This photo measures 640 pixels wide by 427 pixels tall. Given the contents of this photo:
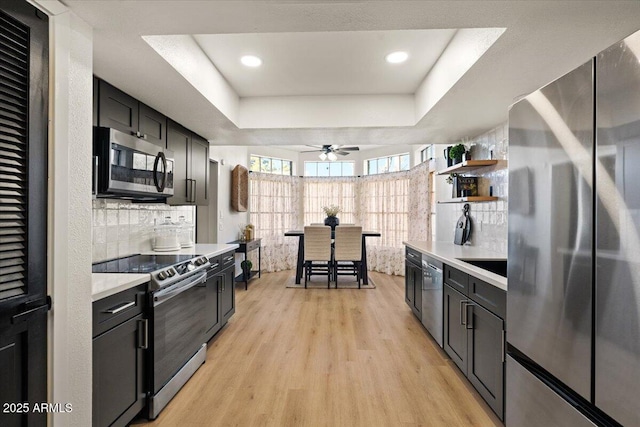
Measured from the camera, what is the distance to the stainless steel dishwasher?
111 inches

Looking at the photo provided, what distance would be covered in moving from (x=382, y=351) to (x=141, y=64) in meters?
2.89

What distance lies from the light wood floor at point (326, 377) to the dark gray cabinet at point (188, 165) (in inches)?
57.7

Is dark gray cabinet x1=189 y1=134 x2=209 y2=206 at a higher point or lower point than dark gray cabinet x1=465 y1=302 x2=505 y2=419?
higher

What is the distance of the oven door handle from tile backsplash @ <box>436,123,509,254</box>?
2.64 m

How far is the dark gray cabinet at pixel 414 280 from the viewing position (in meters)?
3.47

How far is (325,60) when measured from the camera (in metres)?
2.60

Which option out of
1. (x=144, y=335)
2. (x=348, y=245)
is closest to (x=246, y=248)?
(x=348, y=245)

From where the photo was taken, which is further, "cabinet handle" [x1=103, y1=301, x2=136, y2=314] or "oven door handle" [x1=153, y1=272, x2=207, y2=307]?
"oven door handle" [x1=153, y1=272, x2=207, y2=307]

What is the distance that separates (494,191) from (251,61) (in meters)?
2.55

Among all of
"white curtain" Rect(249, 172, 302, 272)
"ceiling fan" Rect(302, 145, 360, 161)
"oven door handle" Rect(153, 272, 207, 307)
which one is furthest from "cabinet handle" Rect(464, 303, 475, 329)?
"white curtain" Rect(249, 172, 302, 272)

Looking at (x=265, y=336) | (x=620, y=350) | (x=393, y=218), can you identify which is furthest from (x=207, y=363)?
(x=393, y=218)

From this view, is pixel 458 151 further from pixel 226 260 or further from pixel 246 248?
pixel 246 248

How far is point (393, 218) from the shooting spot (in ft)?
21.0

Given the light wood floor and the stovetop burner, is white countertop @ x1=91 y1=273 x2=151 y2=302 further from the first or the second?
the light wood floor
